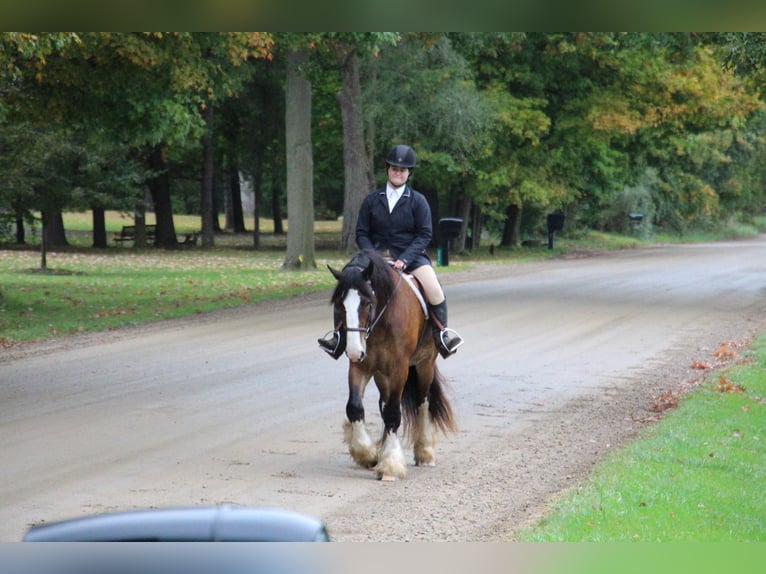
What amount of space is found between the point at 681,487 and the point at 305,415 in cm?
471

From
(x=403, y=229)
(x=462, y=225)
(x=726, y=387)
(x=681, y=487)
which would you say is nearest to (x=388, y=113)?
(x=462, y=225)

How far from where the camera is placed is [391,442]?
10.0 meters

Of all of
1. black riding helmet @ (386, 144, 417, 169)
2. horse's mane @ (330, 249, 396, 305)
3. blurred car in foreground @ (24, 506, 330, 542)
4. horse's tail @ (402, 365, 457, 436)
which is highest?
black riding helmet @ (386, 144, 417, 169)

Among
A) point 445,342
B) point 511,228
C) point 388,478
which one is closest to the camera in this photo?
point 388,478

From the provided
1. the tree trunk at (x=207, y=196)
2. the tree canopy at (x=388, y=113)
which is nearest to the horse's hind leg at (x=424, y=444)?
the tree canopy at (x=388, y=113)

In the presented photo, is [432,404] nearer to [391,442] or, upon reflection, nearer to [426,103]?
[391,442]

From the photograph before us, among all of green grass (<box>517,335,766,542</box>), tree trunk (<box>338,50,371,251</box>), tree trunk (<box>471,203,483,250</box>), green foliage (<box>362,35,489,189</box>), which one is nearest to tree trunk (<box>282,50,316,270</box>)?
tree trunk (<box>338,50,371,251</box>)

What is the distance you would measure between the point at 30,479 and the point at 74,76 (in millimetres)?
13362

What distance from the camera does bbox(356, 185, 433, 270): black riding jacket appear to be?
416 inches

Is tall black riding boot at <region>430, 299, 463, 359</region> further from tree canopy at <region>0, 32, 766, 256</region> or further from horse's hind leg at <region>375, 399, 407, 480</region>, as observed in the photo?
tree canopy at <region>0, 32, 766, 256</region>

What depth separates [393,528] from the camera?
26.4ft

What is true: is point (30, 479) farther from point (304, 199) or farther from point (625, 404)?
point (304, 199)

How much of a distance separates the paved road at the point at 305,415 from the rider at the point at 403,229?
4.40 feet
